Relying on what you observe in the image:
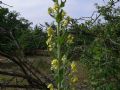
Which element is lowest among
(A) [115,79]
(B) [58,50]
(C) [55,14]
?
(A) [115,79]

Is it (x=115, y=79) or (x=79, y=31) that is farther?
(x=115, y=79)

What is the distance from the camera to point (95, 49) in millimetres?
4352

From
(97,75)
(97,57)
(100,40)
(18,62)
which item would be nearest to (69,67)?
(18,62)

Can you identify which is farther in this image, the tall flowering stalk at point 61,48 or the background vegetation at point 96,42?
the background vegetation at point 96,42

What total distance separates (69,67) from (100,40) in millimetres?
1523

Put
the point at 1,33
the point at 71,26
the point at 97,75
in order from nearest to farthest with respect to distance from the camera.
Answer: the point at 1,33, the point at 71,26, the point at 97,75

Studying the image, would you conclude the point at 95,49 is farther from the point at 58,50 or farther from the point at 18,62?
the point at 58,50

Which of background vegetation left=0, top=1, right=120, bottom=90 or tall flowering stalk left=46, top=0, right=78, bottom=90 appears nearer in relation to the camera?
tall flowering stalk left=46, top=0, right=78, bottom=90

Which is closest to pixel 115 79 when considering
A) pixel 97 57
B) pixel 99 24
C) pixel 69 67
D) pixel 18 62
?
pixel 97 57

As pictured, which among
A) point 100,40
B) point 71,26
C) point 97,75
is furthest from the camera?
point 97,75

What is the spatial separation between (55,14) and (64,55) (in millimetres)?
216

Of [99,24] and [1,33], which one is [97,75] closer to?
[99,24]

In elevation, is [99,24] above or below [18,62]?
above

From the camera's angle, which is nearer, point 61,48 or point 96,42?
point 61,48
